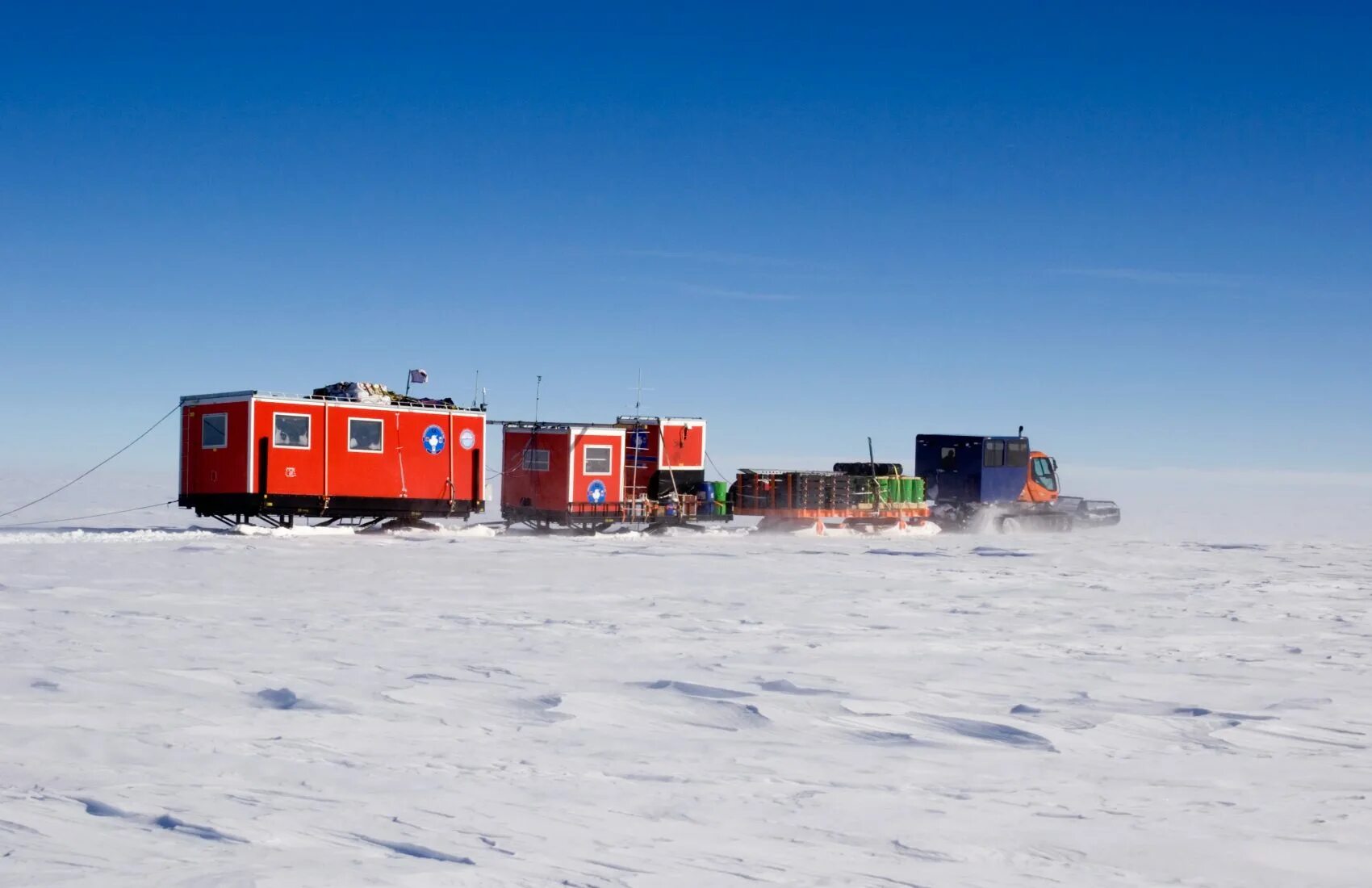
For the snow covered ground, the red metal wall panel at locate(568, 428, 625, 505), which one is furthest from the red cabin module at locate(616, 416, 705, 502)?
the snow covered ground

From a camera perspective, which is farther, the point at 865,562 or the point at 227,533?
the point at 227,533

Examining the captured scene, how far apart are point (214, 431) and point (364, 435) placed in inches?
118

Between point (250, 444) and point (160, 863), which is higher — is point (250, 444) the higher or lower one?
the higher one

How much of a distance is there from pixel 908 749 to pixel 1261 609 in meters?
10.1

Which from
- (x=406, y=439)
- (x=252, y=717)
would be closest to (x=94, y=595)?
(x=252, y=717)

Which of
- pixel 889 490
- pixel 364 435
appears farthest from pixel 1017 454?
pixel 364 435

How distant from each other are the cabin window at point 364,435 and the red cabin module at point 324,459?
17 mm

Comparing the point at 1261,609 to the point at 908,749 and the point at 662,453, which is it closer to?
the point at 908,749

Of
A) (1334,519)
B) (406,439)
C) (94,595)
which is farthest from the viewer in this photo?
(1334,519)

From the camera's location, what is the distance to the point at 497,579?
1847 centimetres

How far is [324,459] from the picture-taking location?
26203 mm

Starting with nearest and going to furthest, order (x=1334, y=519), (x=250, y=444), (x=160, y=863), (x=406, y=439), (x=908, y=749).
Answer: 1. (x=160, y=863)
2. (x=908, y=749)
3. (x=250, y=444)
4. (x=406, y=439)
5. (x=1334, y=519)

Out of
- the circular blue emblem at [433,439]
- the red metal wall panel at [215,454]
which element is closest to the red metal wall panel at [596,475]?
the circular blue emblem at [433,439]

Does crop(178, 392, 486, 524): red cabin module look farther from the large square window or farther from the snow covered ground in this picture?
the large square window
